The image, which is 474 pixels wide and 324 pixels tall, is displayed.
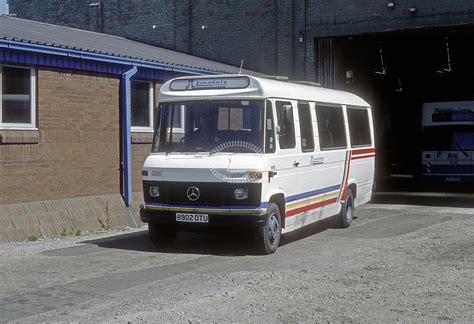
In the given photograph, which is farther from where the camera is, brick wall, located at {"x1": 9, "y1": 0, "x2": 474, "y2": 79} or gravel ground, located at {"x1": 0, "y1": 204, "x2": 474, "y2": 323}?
brick wall, located at {"x1": 9, "y1": 0, "x2": 474, "y2": 79}

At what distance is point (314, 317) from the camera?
681 cm

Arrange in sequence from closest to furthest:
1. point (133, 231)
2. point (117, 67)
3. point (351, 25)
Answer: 1. point (133, 231)
2. point (117, 67)
3. point (351, 25)

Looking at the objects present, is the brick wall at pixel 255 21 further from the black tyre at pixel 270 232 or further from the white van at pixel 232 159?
the black tyre at pixel 270 232

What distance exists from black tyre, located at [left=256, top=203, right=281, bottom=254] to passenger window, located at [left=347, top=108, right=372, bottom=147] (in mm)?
3971

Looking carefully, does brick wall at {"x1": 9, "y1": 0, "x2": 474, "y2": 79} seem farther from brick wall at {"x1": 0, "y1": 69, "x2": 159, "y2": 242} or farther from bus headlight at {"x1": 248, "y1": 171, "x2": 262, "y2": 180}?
bus headlight at {"x1": 248, "y1": 171, "x2": 262, "y2": 180}

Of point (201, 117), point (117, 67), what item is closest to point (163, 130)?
point (201, 117)

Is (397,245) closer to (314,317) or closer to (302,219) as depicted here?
(302,219)

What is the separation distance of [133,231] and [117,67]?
3552mm

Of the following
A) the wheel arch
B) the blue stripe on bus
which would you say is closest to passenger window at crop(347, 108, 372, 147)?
the blue stripe on bus

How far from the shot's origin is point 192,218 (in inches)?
411

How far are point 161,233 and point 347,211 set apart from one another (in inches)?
174

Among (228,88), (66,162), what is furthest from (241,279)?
(66,162)

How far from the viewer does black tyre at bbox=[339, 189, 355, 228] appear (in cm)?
1377

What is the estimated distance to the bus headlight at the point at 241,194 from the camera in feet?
33.3
